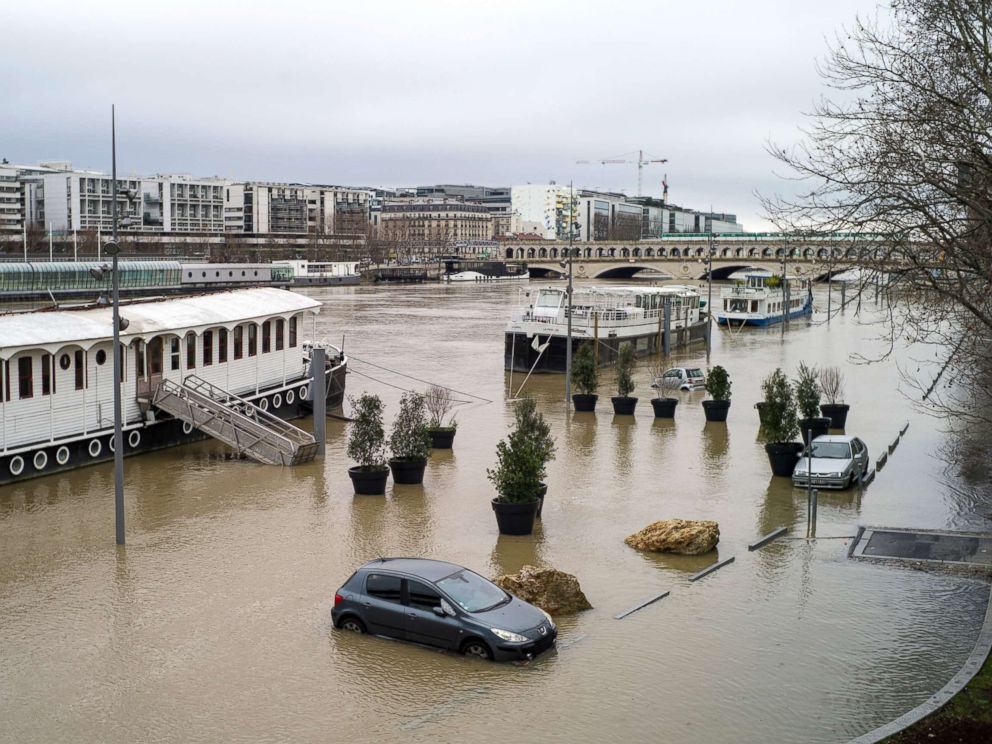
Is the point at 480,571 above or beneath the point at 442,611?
beneath

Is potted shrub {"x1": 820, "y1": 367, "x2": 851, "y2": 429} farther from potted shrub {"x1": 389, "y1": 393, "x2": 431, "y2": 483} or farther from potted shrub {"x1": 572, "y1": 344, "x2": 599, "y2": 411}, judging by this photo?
potted shrub {"x1": 389, "y1": 393, "x2": 431, "y2": 483}

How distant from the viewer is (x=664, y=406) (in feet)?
106

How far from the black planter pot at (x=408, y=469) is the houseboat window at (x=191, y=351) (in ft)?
25.8

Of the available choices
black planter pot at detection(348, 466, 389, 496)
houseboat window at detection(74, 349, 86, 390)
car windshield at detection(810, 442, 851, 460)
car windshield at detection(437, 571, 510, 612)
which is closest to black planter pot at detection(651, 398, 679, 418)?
car windshield at detection(810, 442, 851, 460)

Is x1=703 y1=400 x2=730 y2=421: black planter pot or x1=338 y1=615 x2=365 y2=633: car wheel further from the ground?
x1=703 y1=400 x2=730 y2=421: black planter pot

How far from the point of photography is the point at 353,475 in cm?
2173

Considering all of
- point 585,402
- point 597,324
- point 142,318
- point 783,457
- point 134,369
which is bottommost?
point 585,402

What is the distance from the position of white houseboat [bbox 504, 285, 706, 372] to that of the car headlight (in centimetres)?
2990

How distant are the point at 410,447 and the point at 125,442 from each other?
7503mm

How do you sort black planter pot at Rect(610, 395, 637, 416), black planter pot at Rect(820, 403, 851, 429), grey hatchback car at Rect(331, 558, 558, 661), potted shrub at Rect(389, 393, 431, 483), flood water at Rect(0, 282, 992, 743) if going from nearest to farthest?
flood water at Rect(0, 282, 992, 743)
grey hatchback car at Rect(331, 558, 558, 661)
potted shrub at Rect(389, 393, 431, 483)
black planter pot at Rect(820, 403, 851, 429)
black planter pot at Rect(610, 395, 637, 416)

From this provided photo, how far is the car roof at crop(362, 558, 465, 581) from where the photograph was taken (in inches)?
531

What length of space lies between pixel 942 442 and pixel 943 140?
59.4 ft

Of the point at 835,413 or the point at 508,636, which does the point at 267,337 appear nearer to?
the point at 835,413

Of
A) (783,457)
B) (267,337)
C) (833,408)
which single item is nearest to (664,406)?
(833,408)
